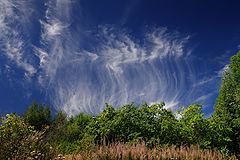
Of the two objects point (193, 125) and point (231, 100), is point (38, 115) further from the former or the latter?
point (193, 125)

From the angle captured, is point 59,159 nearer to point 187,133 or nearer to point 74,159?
point 74,159

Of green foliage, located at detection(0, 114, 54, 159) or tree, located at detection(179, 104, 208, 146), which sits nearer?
green foliage, located at detection(0, 114, 54, 159)

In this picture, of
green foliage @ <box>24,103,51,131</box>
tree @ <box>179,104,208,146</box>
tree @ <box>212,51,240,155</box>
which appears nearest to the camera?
tree @ <box>179,104,208,146</box>

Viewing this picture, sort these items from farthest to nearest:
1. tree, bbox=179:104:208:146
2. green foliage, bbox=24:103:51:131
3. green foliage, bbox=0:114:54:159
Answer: green foliage, bbox=24:103:51:131 < tree, bbox=179:104:208:146 < green foliage, bbox=0:114:54:159

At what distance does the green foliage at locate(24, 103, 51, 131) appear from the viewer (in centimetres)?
5388

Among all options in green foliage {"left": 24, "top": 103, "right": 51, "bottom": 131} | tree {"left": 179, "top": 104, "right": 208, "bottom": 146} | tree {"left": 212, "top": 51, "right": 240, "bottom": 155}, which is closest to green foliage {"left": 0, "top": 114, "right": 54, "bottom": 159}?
tree {"left": 179, "top": 104, "right": 208, "bottom": 146}

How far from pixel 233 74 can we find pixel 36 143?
29.8 meters

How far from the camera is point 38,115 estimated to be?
54688 mm

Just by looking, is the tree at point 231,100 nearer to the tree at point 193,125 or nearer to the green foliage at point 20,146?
the tree at point 193,125

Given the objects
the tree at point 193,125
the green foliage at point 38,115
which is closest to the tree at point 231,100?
the tree at point 193,125

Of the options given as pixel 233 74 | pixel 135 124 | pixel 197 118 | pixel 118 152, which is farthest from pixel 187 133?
pixel 233 74

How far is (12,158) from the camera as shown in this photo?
8570 mm

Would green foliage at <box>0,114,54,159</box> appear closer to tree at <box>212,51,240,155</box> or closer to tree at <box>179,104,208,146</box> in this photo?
tree at <box>179,104,208,146</box>

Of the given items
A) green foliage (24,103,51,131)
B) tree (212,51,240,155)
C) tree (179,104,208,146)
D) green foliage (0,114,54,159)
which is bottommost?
green foliage (0,114,54,159)
